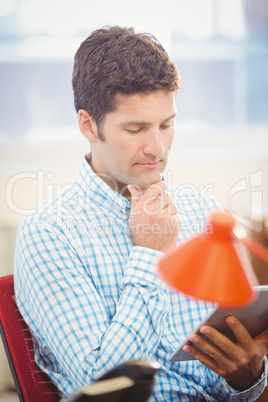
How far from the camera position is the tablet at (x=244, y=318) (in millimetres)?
936

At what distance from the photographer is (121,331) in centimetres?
111

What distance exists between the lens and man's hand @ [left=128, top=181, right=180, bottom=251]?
123 centimetres

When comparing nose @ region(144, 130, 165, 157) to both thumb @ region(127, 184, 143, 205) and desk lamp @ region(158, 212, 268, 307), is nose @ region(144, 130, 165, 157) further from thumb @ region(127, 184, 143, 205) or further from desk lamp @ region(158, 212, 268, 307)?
desk lamp @ region(158, 212, 268, 307)

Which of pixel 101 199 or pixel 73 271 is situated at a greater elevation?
pixel 101 199

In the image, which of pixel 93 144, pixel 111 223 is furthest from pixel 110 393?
pixel 93 144

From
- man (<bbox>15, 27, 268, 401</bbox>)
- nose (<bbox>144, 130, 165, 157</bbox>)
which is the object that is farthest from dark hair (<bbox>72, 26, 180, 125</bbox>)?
nose (<bbox>144, 130, 165, 157</bbox>)

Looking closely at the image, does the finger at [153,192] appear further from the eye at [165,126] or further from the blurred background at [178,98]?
the blurred background at [178,98]

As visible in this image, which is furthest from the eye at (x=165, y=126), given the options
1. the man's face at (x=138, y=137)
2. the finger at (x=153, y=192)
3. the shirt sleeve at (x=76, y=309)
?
the shirt sleeve at (x=76, y=309)

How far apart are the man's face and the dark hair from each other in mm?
27

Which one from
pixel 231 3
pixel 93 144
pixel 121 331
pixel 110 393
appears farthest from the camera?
pixel 231 3

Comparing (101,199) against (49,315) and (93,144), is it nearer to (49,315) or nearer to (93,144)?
(93,144)

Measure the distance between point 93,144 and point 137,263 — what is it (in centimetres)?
45

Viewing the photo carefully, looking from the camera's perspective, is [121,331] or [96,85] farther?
[96,85]

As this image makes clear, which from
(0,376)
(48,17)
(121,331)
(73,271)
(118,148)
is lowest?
(0,376)
